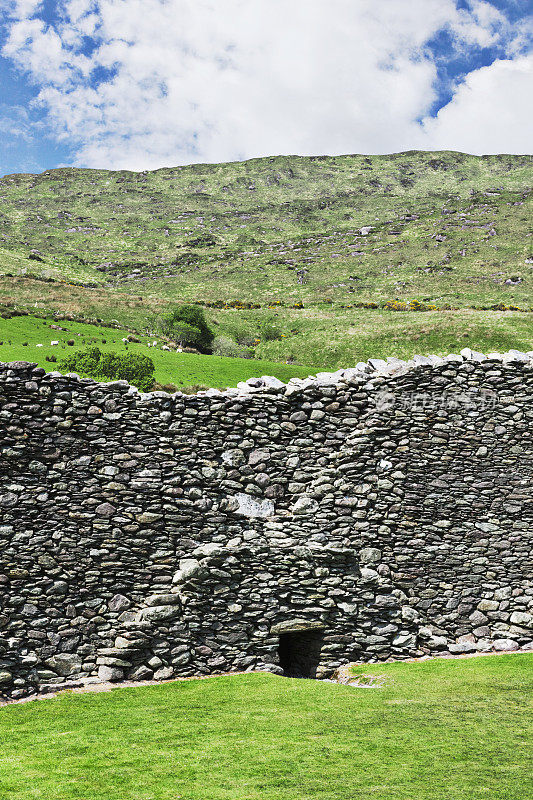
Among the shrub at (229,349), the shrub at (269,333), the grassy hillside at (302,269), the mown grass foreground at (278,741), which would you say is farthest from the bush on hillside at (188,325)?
the mown grass foreground at (278,741)

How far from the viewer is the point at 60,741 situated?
8.57 m

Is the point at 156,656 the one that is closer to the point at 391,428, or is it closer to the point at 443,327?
the point at 391,428

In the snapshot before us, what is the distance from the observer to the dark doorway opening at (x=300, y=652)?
522 inches

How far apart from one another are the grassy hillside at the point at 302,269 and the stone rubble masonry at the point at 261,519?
44577 millimetres

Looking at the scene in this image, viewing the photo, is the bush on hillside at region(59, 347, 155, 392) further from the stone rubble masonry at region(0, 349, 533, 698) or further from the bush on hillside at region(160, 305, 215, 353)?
the stone rubble masonry at region(0, 349, 533, 698)

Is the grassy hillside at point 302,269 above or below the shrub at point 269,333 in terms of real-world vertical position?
above

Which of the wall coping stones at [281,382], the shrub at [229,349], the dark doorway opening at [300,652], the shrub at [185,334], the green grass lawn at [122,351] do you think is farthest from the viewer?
the shrub at [229,349]

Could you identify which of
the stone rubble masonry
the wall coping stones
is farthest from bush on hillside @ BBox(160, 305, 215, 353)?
the stone rubble masonry

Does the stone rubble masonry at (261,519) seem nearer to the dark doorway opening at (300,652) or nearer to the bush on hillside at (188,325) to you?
the dark doorway opening at (300,652)

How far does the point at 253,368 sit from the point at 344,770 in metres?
41.4

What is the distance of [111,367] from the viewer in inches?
1538

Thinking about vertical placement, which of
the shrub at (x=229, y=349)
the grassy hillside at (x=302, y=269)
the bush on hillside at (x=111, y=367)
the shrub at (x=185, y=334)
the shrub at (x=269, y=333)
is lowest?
the bush on hillside at (x=111, y=367)

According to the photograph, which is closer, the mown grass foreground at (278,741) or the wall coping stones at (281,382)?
the mown grass foreground at (278,741)

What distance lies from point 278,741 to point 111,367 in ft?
109
